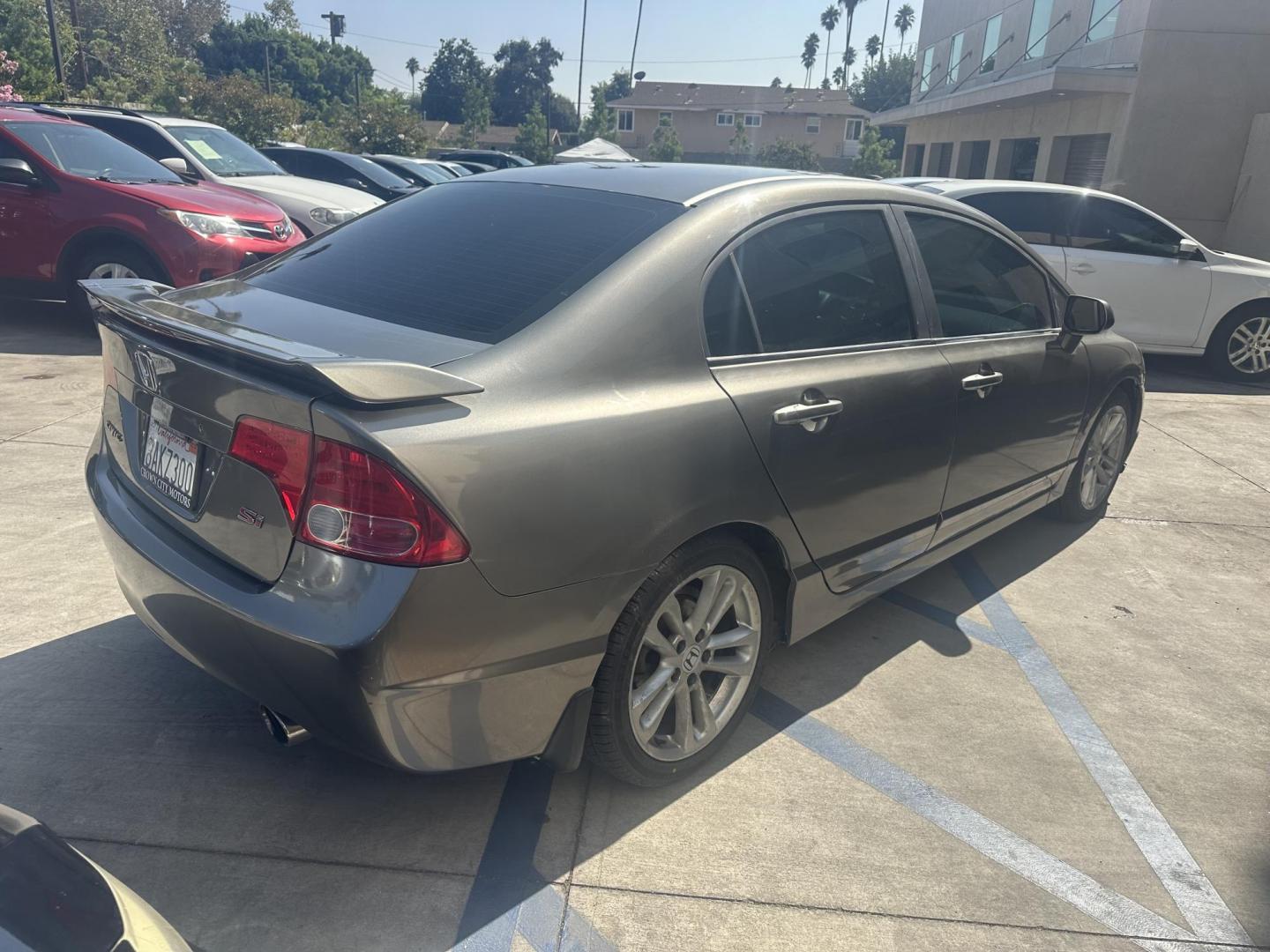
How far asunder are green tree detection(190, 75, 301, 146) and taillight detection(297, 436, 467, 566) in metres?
29.7

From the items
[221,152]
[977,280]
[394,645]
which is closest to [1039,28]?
[221,152]

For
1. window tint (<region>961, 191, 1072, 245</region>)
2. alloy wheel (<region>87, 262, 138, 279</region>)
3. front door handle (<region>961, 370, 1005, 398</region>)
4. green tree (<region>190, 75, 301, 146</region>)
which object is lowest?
alloy wheel (<region>87, 262, 138, 279</region>)

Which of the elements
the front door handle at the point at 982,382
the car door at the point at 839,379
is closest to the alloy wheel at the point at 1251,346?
the front door handle at the point at 982,382

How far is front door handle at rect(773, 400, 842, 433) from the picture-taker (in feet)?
9.64

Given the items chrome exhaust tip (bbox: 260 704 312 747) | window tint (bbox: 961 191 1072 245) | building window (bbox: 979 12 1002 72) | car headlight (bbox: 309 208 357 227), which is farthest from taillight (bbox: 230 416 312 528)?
building window (bbox: 979 12 1002 72)

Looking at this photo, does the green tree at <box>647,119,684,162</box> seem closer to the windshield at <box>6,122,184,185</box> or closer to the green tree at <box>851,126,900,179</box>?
the green tree at <box>851,126,900,179</box>

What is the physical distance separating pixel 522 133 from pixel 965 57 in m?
46.4

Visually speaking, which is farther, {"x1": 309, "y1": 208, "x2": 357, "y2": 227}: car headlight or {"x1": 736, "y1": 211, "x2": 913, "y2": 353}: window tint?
{"x1": 309, "y1": 208, "x2": 357, "y2": 227}: car headlight

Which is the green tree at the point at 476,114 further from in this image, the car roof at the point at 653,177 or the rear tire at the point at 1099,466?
the car roof at the point at 653,177

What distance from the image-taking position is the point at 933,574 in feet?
15.6

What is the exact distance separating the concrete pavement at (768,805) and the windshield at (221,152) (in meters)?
7.36

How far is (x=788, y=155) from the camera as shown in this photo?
221 feet

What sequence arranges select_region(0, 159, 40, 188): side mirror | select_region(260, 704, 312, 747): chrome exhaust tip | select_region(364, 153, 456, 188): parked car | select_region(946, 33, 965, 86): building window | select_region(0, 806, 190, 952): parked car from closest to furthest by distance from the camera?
select_region(0, 806, 190, 952): parked car
select_region(260, 704, 312, 747): chrome exhaust tip
select_region(0, 159, 40, 188): side mirror
select_region(364, 153, 456, 188): parked car
select_region(946, 33, 965, 86): building window

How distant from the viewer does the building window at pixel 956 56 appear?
96.0 feet
